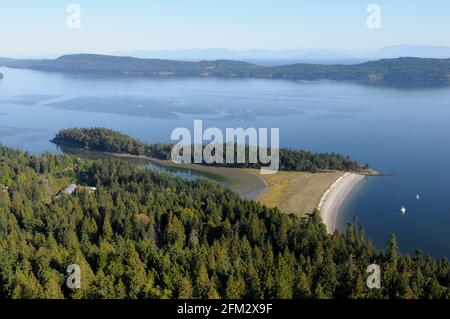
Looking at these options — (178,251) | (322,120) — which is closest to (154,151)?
(322,120)

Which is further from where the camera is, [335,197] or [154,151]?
[154,151]

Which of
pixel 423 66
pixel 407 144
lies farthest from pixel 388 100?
pixel 423 66

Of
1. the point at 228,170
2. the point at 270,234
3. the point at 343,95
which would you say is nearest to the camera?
the point at 270,234

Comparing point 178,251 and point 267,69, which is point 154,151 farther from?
point 267,69

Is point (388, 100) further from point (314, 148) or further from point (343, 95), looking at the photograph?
point (314, 148)

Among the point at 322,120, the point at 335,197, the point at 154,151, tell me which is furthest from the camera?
the point at 322,120

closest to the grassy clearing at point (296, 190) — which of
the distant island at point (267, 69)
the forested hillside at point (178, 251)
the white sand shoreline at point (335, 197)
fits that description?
the white sand shoreline at point (335, 197)

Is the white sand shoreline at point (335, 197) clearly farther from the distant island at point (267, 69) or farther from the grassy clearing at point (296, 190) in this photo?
the distant island at point (267, 69)
